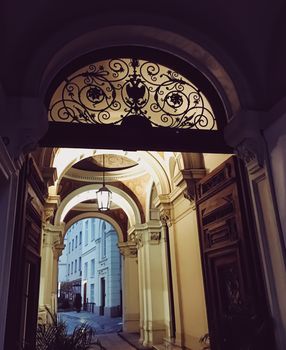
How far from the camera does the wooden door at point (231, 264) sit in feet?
10.6

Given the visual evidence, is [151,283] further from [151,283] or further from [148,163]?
[148,163]

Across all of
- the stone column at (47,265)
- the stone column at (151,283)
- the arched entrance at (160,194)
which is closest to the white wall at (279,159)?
the arched entrance at (160,194)

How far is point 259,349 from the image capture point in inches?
122

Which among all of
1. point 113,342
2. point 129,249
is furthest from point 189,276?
point 129,249

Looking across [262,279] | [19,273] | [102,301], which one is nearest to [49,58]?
[19,273]

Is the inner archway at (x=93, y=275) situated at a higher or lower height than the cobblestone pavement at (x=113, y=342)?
higher

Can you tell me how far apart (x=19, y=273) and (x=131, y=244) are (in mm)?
10539

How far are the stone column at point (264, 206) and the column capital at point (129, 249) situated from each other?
10.3 metres

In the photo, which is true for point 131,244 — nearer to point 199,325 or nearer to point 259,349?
point 199,325

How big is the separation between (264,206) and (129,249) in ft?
35.3

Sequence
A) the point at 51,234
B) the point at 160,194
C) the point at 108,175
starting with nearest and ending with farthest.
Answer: the point at 160,194 → the point at 51,234 → the point at 108,175

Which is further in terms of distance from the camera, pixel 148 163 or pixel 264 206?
pixel 148 163

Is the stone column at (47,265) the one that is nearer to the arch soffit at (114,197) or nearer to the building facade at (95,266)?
the arch soffit at (114,197)

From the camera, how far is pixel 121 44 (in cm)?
385
